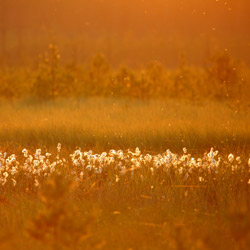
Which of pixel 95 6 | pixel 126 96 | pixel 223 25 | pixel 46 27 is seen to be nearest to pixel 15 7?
pixel 46 27

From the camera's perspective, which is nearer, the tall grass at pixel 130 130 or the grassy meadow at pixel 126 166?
the grassy meadow at pixel 126 166

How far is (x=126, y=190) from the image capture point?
650 centimetres

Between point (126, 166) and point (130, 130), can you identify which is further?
point (130, 130)

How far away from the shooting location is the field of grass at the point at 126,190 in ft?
13.9

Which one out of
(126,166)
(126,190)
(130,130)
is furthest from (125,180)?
(130,130)

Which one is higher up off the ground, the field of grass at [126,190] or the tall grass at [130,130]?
the tall grass at [130,130]

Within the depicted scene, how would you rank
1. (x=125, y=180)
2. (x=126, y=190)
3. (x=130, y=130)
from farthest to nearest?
(x=130, y=130), (x=125, y=180), (x=126, y=190)

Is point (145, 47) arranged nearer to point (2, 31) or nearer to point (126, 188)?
point (2, 31)

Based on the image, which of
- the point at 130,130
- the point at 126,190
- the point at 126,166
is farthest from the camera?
the point at 130,130

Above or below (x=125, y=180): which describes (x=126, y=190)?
below

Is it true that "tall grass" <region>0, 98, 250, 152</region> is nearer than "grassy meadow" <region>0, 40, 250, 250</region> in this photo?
A: No

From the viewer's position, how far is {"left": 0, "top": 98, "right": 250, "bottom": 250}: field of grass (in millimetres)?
4250

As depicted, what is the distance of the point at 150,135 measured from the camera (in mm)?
10219

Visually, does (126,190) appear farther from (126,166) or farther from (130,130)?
(130,130)
